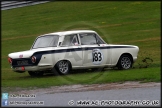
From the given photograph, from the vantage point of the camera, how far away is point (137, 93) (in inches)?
483

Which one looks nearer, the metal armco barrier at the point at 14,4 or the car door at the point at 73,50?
the car door at the point at 73,50

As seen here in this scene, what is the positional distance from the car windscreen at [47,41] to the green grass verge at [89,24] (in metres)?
1.32

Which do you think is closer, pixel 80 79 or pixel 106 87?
pixel 106 87

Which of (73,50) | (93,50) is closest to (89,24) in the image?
(93,50)

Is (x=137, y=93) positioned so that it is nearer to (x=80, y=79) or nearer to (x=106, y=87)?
(x=106, y=87)

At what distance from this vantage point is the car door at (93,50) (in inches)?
688

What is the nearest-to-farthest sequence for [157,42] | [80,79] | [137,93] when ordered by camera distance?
[137,93] → [80,79] → [157,42]

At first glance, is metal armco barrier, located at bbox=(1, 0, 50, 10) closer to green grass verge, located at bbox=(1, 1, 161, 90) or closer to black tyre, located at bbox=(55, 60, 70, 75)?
green grass verge, located at bbox=(1, 1, 161, 90)

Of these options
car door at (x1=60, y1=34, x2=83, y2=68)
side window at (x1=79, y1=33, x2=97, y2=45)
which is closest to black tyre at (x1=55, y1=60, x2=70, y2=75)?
car door at (x1=60, y1=34, x2=83, y2=68)

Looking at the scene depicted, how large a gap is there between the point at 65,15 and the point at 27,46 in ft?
33.2

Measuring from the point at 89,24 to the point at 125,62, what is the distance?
15922mm

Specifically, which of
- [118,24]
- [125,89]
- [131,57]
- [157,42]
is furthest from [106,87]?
[118,24]

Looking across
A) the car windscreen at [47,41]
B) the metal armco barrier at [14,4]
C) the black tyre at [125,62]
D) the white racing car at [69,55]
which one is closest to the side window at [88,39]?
the white racing car at [69,55]

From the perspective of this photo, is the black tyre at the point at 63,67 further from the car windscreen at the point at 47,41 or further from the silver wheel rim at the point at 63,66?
the car windscreen at the point at 47,41
